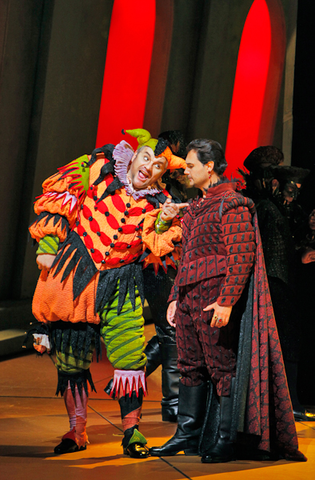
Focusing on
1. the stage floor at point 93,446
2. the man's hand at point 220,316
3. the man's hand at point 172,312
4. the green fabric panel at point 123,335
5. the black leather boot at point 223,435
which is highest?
the man's hand at point 220,316

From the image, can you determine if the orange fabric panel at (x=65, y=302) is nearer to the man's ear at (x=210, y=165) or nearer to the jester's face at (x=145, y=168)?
the jester's face at (x=145, y=168)

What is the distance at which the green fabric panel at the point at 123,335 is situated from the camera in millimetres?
2844

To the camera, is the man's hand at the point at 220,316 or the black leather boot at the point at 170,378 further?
the black leather boot at the point at 170,378

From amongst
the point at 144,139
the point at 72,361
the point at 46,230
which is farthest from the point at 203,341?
the point at 144,139

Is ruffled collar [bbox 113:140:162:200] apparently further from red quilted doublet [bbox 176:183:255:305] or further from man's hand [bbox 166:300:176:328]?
man's hand [bbox 166:300:176:328]

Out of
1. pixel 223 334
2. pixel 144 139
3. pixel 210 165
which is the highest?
pixel 144 139

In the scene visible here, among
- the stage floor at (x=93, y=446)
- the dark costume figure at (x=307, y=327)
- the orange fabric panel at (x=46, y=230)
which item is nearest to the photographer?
the stage floor at (x=93, y=446)

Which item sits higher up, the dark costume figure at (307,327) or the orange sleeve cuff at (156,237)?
the orange sleeve cuff at (156,237)

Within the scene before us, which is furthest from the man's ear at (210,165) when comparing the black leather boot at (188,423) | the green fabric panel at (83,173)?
the black leather boot at (188,423)

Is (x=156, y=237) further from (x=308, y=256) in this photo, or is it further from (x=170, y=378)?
(x=308, y=256)

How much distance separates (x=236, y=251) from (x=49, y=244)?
3.02 ft

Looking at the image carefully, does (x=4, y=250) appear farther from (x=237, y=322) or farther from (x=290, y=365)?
(x=237, y=322)

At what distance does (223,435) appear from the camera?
2684mm

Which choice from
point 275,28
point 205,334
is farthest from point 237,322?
point 275,28
